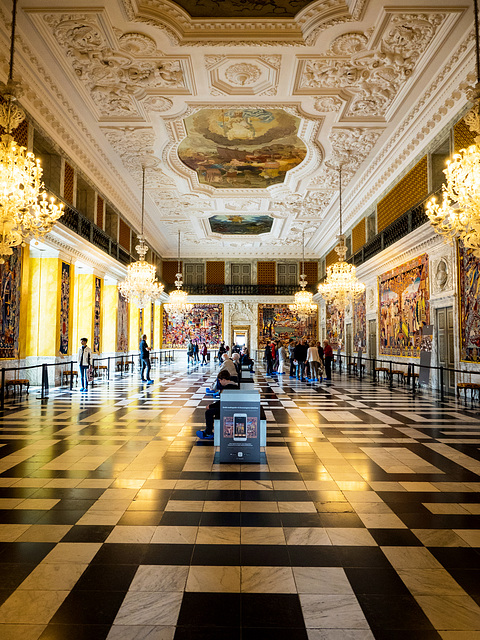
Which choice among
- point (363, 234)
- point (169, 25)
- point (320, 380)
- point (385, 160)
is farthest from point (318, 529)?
point (363, 234)

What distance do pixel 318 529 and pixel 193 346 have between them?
72.6 feet

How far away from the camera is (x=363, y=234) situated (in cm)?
1838

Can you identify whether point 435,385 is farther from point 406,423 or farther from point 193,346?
point 193,346

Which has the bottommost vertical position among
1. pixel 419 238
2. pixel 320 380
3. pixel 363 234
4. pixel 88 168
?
pixel 320 380

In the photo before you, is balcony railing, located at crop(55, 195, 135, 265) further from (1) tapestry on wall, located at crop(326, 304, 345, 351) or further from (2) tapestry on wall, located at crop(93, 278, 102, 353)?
(1) tapestry on wall, located at crop(326, 304, 345, 351)

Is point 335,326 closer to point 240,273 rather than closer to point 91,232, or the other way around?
point 240,273

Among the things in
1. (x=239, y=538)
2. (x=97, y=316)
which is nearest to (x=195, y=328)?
(x=97, y=316)

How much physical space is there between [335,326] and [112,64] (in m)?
18.1

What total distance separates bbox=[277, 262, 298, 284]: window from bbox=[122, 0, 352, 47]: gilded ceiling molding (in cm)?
2162

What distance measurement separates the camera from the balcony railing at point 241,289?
29781 millimetres

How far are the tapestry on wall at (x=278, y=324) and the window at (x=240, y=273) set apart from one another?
2099 mm

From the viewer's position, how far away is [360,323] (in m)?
19.2

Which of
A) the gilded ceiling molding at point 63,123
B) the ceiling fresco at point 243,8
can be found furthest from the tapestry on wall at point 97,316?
the ceiling fresco at point 243,8

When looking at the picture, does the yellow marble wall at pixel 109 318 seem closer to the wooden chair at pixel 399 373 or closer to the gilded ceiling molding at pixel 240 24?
the wooden chair at pixel 399 373
